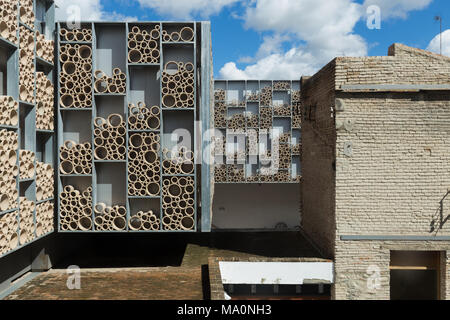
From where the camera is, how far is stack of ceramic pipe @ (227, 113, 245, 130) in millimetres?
19297

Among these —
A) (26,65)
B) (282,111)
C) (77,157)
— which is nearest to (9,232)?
(77,157)

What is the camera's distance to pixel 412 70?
9.48 m

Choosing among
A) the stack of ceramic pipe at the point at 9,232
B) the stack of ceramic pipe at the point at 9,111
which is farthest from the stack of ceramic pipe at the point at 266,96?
the stack of ceramic pipe at the point at 9,232

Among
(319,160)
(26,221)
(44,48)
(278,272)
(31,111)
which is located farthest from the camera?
(319,160)

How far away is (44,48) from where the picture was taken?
8.97 meters

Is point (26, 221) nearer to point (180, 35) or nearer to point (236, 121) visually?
point (180, 35)

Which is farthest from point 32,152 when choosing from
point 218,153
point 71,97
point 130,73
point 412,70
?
point 218,153

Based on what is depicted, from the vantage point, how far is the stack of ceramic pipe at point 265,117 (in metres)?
19.2

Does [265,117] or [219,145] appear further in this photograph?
[219,145]

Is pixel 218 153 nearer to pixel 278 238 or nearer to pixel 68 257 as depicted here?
pixel 278 238

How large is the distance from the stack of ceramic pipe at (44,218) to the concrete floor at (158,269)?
1.29 metres

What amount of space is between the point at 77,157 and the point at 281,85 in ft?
40.4

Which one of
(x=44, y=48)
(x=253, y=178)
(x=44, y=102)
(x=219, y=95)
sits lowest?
(x=253, y=178)

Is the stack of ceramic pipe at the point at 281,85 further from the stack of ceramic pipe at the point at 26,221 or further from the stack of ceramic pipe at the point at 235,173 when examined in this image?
the stack of ceramic pipe at the point at 26,221
